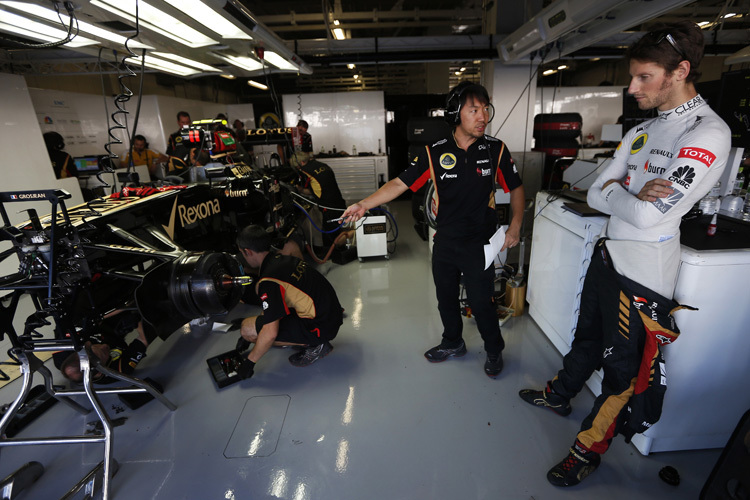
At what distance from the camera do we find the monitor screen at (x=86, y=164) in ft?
18.5

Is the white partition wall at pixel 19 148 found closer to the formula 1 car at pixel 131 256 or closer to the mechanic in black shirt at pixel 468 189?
the formula 1 car at pixel 131 256

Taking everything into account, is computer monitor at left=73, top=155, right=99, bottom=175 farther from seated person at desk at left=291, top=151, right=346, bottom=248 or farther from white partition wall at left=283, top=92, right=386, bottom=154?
white partition wall at left=283, top=92, right=386, bottom=154

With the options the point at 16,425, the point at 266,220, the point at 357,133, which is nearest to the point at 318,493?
the point at 16,425

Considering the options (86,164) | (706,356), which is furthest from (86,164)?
(706,356)

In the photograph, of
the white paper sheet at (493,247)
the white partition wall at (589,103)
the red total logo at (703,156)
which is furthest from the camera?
the white partition wall at (589,103)

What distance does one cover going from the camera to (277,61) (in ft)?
14.1

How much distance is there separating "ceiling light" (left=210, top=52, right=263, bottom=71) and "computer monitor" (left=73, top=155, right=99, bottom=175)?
332 cm

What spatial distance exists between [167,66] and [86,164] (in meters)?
3.19

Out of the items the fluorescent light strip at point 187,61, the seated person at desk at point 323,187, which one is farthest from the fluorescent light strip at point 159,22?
the seated person at desk at point 323,187

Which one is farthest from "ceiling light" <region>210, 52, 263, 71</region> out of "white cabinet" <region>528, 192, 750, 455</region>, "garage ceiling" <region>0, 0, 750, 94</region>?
"white cabinet" <region>528, 192, 750, 455</region>

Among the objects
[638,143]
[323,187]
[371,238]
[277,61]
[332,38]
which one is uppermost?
[332,38]

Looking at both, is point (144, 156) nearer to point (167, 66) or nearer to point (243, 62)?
point (167, 66)

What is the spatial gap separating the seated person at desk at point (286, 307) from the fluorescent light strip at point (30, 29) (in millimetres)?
1762

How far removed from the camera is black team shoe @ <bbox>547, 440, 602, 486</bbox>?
60.8 inches
